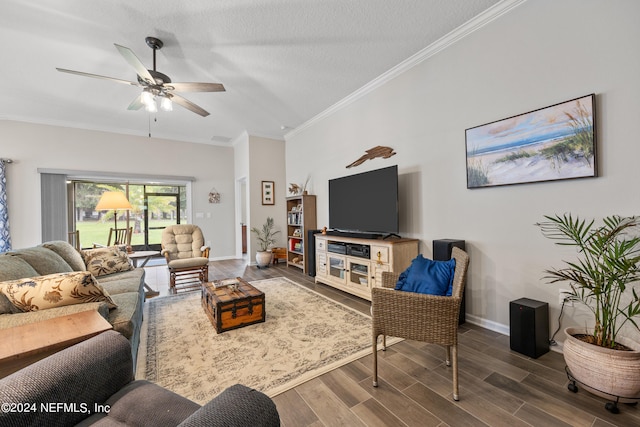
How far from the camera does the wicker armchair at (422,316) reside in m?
1.59

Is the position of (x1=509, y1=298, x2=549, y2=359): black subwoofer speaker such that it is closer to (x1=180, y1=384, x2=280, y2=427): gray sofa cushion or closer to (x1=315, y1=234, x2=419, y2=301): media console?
(x1=315, y1=234, x2=419, y2=301): media console

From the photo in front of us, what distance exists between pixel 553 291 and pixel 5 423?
3.05m

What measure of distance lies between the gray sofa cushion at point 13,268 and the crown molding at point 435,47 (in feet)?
13.2

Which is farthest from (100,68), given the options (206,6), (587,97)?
(587,97)

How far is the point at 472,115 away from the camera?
2.55 m

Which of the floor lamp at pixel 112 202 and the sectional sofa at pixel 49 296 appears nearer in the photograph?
the sectional sofa at pixel 49 296

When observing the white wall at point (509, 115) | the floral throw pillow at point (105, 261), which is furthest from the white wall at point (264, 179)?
the white wall at point (509, 115)

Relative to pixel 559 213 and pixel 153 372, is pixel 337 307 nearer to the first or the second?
pixel 153 372

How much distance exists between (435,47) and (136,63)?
2.93 m

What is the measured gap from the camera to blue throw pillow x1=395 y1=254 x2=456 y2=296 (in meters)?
1.88

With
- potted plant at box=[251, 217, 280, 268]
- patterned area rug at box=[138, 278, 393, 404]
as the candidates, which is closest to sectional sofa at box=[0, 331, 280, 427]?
patterned area rug at box=[138, 278, 393, 404]

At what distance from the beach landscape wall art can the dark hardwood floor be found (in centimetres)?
144

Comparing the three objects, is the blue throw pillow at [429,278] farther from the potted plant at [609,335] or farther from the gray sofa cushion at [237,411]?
the gray sofa cushion at [237,411]

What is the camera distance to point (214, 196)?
6.46 meters
